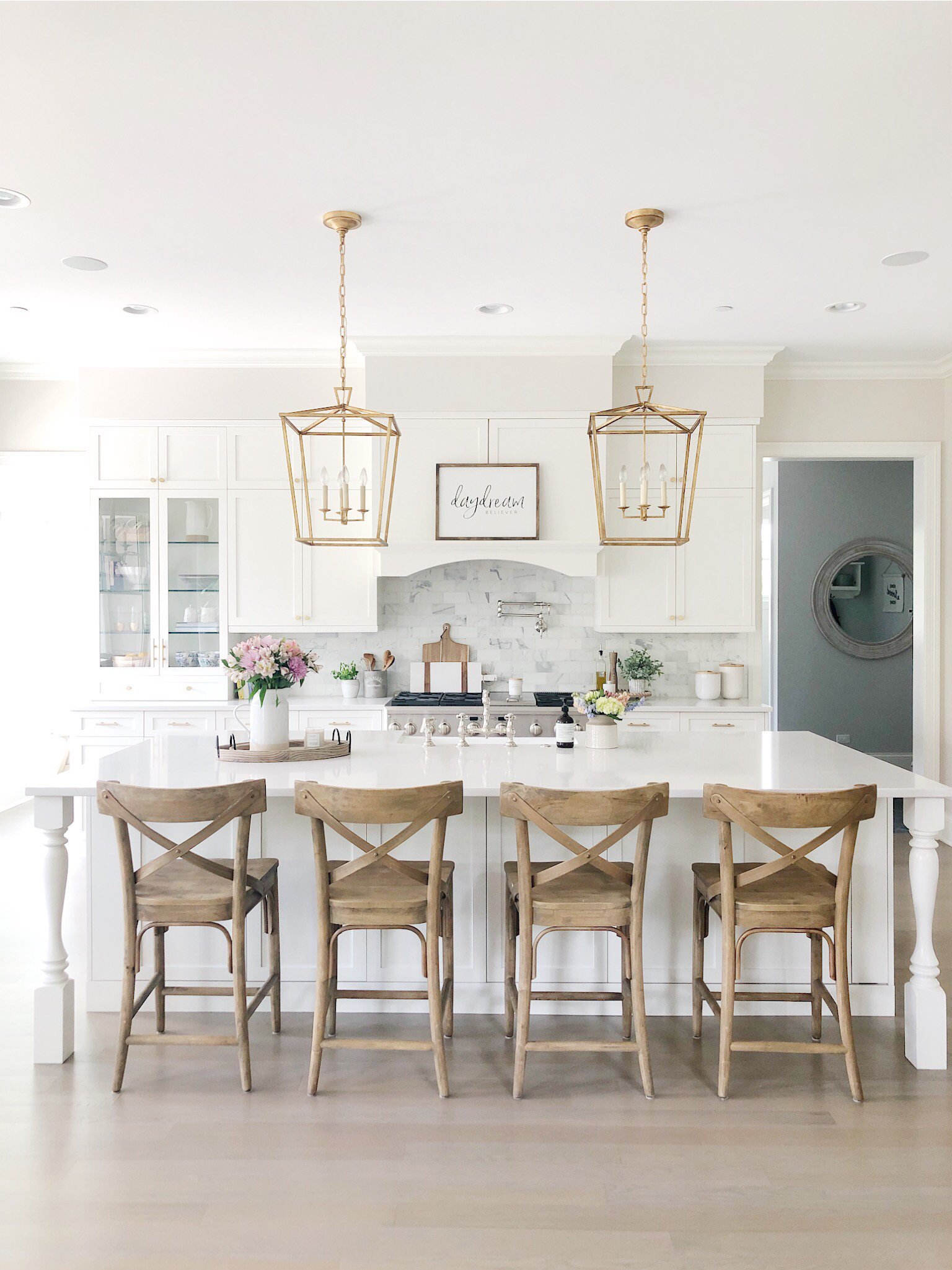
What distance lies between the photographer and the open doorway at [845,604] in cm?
765

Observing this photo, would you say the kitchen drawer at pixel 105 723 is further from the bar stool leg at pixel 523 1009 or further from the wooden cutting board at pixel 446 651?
the bar stool leg at pixel 523 1009

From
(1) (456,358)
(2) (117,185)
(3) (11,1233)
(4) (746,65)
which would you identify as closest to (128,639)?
(1) (456,358)

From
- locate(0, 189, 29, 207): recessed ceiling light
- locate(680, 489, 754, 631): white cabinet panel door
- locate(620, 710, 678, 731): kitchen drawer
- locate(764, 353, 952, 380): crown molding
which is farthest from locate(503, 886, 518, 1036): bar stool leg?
locate(764, 353, 952, 380): crown molding

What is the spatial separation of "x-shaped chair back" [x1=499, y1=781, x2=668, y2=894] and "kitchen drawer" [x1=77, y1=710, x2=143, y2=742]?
338cm

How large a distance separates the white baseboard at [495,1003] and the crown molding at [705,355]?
343 centimetres

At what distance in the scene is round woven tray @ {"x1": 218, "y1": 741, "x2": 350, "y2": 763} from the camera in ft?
10.7

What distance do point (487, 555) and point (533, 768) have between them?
226 cm

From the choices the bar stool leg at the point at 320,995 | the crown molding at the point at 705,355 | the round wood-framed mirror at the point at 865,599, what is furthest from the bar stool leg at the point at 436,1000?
the round wood-framed mirror at the point at 865,599

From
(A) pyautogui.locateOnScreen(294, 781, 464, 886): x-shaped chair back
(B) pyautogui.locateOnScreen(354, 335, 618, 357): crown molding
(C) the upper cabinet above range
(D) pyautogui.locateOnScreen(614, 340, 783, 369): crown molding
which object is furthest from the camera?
(C) the upper cabinet above range

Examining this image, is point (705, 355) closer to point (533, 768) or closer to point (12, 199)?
point (533, 768)

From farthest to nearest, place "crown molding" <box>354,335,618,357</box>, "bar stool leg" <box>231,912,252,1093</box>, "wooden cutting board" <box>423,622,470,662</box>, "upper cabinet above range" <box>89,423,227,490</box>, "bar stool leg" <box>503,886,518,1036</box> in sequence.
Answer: "wooden cutting board" <box>423,622,470,662</box>
"upper cabinet above range" <box>89,423,227,490</box>
"crown molding" <box>354,335,618,357</box>
"bar stool leg" <box>503,886,518,1036</box>
"bar stool leg" <box>231,912,252,1093</box>

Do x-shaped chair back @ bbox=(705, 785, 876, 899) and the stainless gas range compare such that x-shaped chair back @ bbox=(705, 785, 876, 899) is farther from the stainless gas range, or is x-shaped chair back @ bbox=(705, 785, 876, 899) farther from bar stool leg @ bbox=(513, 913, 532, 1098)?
the stainless gas range

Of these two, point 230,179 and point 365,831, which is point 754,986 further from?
point 230,179

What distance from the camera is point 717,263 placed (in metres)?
3.90
